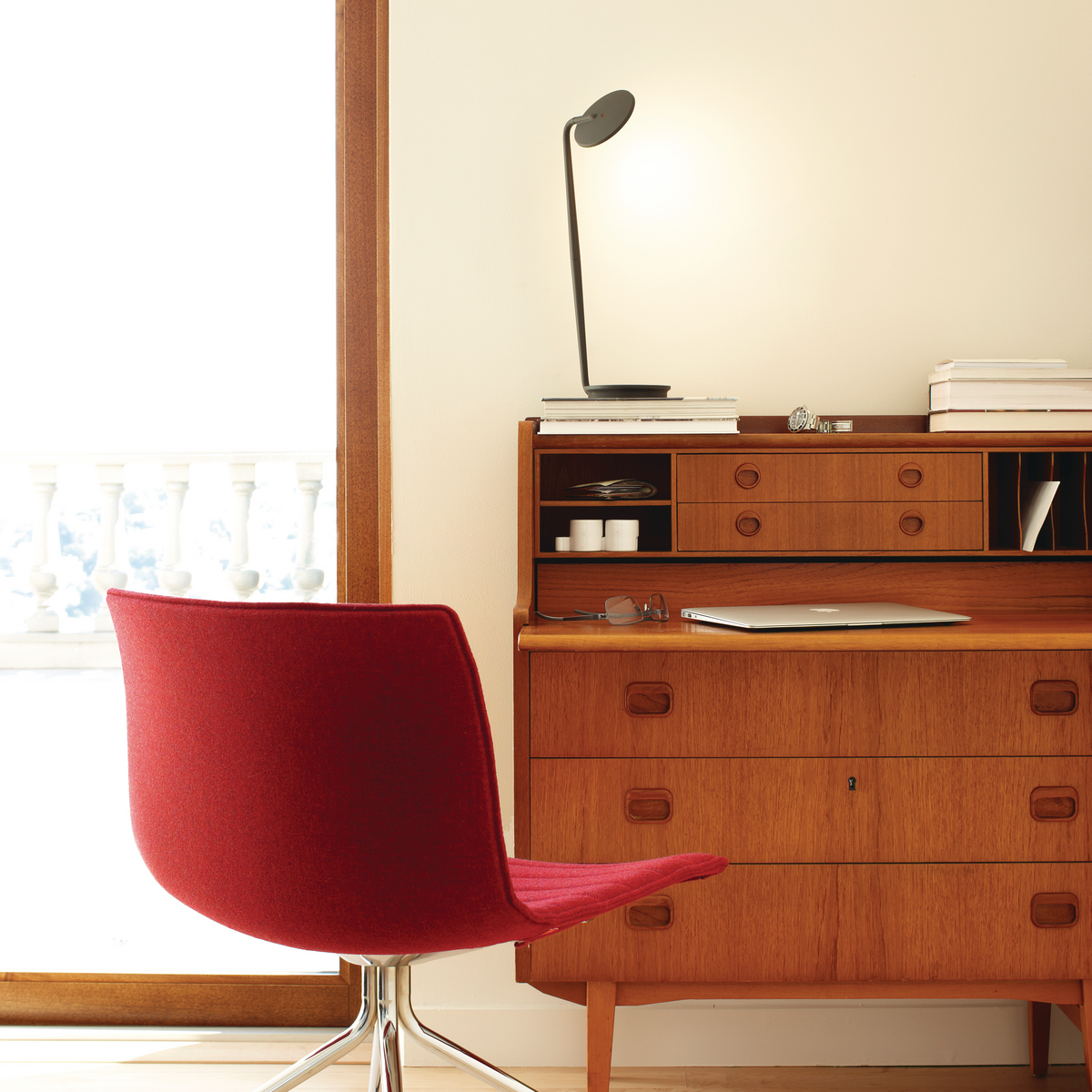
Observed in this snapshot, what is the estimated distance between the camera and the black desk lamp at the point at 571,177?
61.4 inches

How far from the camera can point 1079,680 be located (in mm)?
1348

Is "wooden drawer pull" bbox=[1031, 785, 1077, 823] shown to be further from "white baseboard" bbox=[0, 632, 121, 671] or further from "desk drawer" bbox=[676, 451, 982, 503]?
"white baseboard" bbox=[0, 632, 121, 671]

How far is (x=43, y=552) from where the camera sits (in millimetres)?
2039

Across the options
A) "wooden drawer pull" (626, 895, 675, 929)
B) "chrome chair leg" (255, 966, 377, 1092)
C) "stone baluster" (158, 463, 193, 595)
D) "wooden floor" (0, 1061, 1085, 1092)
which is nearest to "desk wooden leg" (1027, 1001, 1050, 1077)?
"wooden floor" (0, 1061, 1085, 1092)

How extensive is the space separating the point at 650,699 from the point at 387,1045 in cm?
59

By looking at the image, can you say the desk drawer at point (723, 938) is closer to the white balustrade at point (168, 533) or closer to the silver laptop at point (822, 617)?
the silver laptop at point (822, 617)

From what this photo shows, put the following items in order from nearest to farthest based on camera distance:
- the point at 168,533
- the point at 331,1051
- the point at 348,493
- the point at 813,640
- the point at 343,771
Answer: the point at 343,771
the point at 331,1051
the point at 813,640
the point at 348,493
the point at 168,533

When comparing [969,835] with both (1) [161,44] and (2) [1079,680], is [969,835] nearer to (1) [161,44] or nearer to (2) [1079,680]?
(2) [1079,680]

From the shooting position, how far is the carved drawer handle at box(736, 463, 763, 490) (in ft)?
5.16

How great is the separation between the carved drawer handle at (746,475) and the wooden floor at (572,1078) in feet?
3.59

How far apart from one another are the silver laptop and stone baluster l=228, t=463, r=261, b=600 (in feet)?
3.25

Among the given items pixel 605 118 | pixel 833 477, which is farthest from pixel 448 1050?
pixel 605 118

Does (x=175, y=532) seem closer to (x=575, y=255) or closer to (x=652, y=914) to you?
(x=575, y=255)

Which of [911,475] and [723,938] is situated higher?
[911,475]
